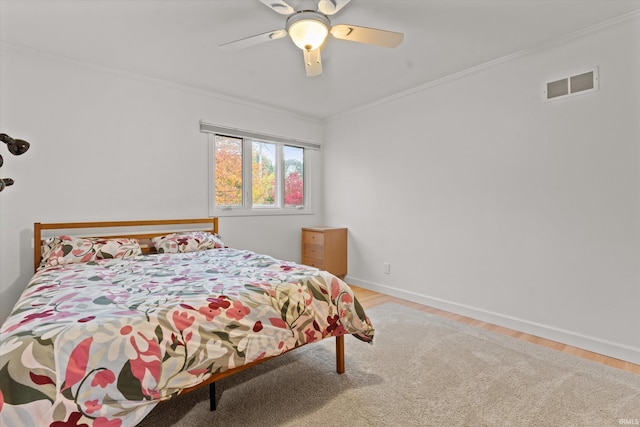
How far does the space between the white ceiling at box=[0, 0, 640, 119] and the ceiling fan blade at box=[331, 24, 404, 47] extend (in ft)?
0.83

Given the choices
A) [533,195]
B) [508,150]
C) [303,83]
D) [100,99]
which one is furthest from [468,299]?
[100,99]

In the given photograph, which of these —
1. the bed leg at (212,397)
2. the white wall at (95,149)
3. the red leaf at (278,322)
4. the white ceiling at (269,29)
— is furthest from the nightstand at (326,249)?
the bed leg at (212,397)

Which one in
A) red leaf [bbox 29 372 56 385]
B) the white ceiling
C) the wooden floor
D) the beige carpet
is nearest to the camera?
red leaf [bbox 29 372 56 385]

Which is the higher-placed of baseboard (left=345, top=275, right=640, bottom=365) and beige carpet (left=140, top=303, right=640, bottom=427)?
baseboard (left=345, top=275, right=640, bottom=365)

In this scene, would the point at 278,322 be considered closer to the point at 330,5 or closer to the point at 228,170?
the point at 330,5

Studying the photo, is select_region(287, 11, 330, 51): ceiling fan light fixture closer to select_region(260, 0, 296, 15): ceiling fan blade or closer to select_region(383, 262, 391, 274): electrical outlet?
select_region(260, 0, 296, 15): ceiling fan blade

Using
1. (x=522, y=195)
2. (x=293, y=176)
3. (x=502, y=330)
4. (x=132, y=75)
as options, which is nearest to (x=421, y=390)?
(x=502, y=330)

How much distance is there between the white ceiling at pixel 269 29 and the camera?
210 centimetres

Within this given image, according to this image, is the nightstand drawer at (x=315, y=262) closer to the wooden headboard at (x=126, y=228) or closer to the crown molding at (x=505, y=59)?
the wooden headboard at (x=126, y=228)

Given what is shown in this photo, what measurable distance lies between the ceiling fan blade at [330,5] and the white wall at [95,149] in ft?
7.21

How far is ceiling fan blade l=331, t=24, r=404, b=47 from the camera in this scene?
6.17ft

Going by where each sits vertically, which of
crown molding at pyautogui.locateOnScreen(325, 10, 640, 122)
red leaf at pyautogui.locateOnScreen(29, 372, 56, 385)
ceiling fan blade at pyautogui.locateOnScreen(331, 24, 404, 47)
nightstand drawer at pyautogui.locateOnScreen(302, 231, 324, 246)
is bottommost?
red leaf at pyautogui.locateOnScreen(29, 372, 56, 385)

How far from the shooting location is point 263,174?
14.0 ft

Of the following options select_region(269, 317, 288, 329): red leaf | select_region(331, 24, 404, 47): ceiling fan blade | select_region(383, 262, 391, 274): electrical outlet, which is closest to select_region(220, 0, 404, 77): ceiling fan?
select_region(331, 24, 404, 47): ceiling fan blade
